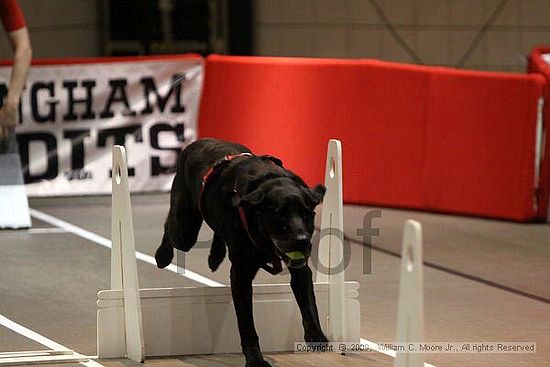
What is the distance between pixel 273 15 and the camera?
57.7ft

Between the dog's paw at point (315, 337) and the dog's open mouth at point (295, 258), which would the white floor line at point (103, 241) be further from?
the dog's open mouth at point (295, 258)

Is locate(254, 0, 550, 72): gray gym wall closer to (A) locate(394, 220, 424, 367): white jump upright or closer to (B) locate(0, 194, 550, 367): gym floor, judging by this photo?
(B) locate(0, 194, 550, 367): gym floor

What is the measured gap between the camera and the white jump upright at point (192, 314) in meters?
6.69

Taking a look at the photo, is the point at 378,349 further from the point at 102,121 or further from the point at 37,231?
the point at 102,121

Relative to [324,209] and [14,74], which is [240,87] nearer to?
[14,74]

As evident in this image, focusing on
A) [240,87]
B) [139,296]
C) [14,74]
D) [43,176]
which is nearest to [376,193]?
[240,87]

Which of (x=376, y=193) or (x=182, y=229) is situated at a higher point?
(x=182, y=229)

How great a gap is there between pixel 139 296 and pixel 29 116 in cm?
595

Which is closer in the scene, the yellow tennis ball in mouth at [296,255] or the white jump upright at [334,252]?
the yellow tennis ball in mouth at [296,255]

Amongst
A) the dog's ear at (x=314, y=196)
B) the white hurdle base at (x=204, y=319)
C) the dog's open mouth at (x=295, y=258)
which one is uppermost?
the dog's ear at (x=314, y=196)

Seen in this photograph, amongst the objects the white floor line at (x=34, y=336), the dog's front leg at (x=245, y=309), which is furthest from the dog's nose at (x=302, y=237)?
the white floor line at (x=34, y=336)

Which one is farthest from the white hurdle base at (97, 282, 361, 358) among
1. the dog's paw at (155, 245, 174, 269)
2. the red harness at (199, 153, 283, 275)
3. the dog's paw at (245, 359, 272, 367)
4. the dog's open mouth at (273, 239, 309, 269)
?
the dog's open mouth at (273, 239, 309, 269)

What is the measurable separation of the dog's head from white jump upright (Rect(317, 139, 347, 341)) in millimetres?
769

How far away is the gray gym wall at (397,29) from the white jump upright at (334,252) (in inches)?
425
